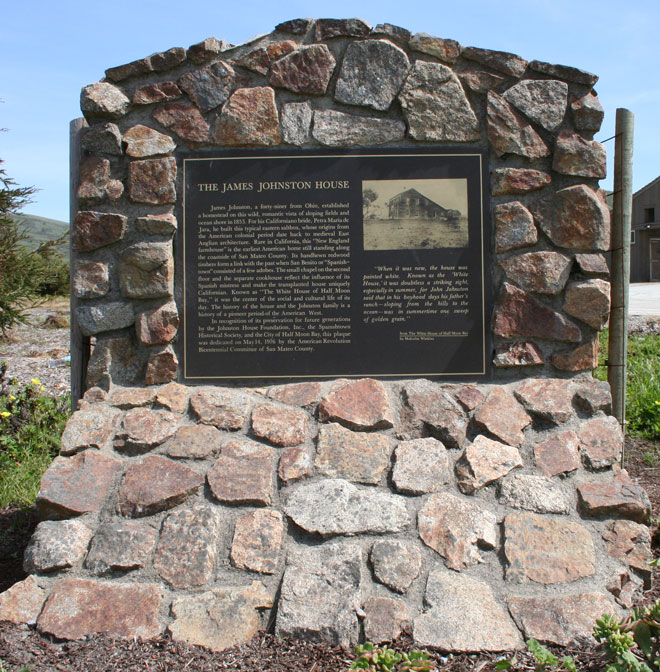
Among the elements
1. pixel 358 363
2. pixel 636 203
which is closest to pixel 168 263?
pixel 358 363

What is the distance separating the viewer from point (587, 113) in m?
3.26

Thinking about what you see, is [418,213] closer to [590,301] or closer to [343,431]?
[590,301]

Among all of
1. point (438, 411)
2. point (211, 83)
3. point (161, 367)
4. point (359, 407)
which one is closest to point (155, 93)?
point (211, 83)

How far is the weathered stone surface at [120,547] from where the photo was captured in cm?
257

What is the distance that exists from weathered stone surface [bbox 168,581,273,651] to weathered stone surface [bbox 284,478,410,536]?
34 centimetres

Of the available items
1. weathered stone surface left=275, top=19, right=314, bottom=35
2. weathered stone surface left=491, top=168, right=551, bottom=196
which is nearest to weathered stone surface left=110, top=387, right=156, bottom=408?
weathered stone surface left=275, top=19, right=314, bottom=35

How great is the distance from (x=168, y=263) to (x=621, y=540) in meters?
2.54

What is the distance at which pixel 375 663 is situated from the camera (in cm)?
207

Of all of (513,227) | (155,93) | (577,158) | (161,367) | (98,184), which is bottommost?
(161,367)

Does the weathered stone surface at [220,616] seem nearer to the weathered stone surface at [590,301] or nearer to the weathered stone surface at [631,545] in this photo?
the weathered stone surface at [631,545]

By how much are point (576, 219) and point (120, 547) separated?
106 inches

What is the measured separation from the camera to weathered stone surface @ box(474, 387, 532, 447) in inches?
119

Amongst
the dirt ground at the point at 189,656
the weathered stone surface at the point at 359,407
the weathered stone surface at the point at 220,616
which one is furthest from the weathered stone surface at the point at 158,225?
the dirt ground at the point at 189,656

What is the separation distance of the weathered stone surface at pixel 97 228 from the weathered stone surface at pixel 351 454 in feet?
4.95
